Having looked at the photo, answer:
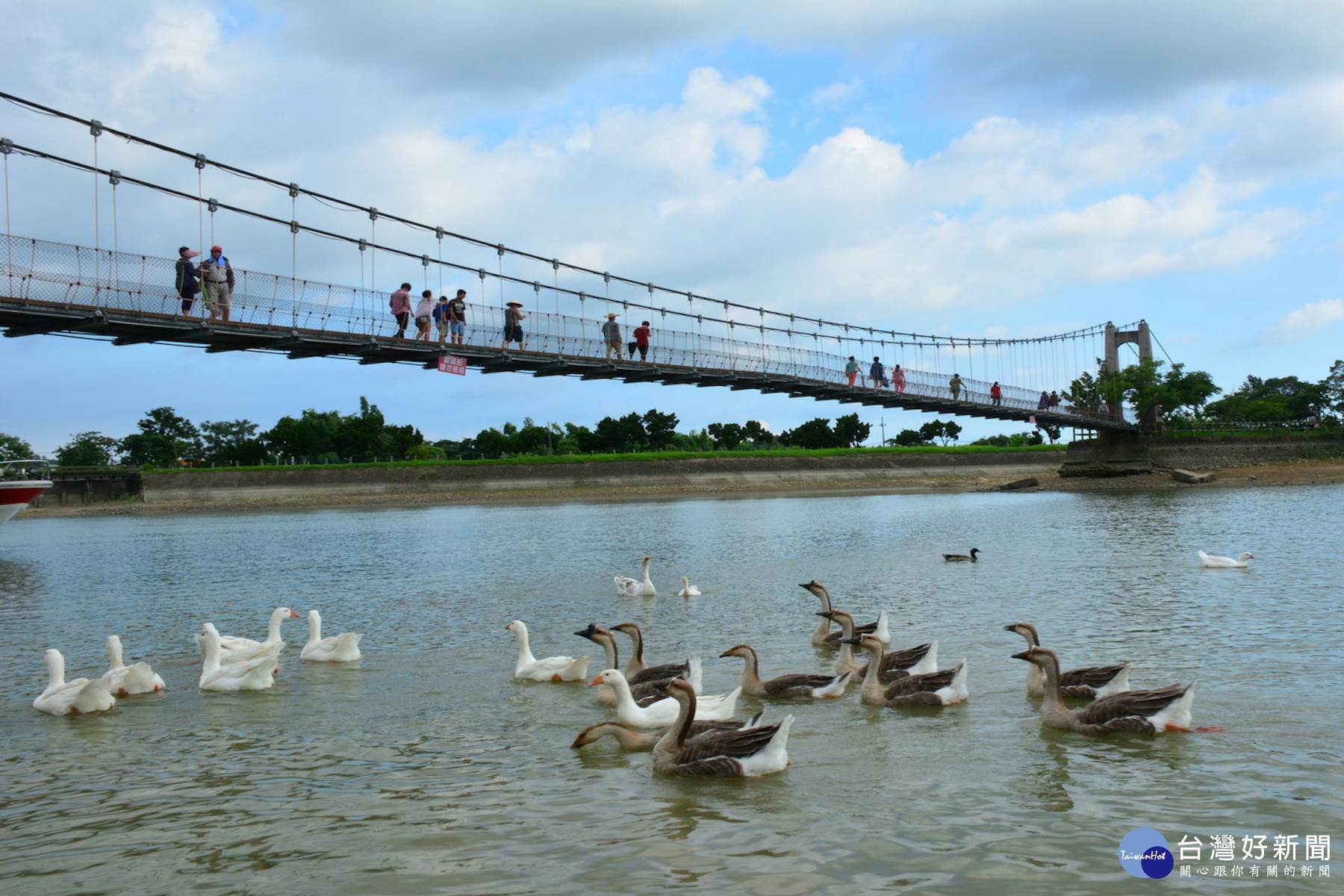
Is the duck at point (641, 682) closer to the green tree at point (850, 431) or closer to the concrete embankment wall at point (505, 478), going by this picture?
the concrete embankment wall at point (505, 478)

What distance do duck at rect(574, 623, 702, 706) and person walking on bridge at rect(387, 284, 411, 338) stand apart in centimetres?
1647

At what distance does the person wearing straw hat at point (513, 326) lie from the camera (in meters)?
27.3

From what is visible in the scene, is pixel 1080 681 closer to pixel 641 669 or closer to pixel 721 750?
pixel 721 750

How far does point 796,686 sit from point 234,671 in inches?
221

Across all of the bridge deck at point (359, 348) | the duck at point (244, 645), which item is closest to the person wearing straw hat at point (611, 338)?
the bridge deck at point (359, 348)

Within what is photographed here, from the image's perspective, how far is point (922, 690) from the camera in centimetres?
856

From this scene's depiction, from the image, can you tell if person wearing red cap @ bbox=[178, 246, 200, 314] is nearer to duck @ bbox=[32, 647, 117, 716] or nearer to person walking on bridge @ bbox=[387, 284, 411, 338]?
person walking on bridge @ bbox=[387, 284, 411, 338]

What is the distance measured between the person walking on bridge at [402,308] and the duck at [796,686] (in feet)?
58.3

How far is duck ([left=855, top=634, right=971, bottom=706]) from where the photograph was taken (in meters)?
8.50

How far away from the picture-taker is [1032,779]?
6473 millimetres

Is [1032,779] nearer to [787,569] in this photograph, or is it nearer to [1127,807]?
[1127,807]

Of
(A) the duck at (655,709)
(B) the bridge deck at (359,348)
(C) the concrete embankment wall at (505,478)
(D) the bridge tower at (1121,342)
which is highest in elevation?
(D) the bridge tower at (1121,342)

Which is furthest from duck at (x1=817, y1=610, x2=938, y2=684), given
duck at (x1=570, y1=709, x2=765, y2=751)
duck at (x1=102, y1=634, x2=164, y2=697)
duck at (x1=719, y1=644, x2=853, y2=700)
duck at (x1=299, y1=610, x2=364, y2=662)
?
duck at (x1=102, y1=634, x2=164, y2=697)

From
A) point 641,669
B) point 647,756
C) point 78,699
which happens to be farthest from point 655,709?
point 78,699
